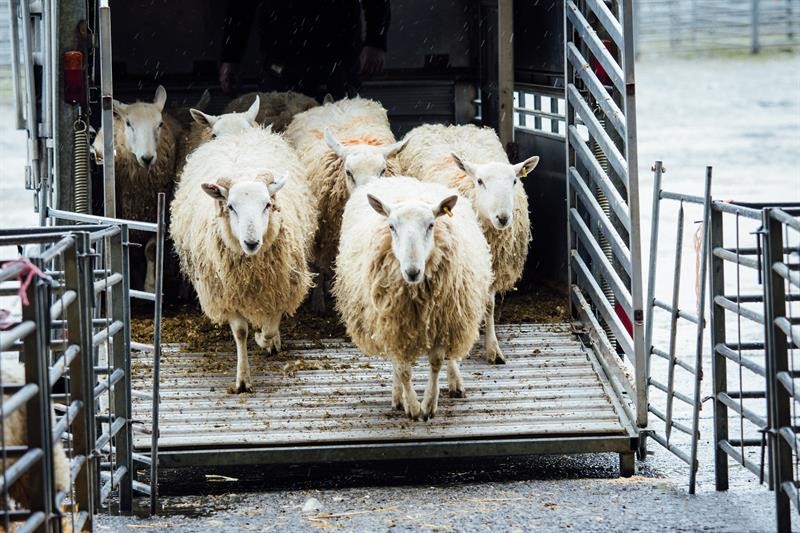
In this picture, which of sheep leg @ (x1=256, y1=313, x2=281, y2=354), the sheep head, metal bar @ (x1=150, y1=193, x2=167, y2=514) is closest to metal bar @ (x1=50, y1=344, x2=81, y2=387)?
metal bar @ (x1=150, y1=193, x2=167, y2=514)

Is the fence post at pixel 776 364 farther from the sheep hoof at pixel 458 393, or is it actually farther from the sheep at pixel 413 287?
the sheep hoof at pixel 458 393

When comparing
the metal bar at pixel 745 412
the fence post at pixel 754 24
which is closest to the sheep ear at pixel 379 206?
the metal bar at pixel 745 412

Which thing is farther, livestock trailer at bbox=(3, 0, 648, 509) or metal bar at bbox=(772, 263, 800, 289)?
A: livestock trailer at bbox=(3, 0, 648, 509)

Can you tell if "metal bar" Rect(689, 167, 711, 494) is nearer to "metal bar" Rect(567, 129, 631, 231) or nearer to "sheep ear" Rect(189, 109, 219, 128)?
"metal bar" Rect(567, 129, 631, 231)

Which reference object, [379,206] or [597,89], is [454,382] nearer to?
[379,206]

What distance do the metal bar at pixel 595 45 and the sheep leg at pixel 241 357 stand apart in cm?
271

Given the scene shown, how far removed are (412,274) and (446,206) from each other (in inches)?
20.8

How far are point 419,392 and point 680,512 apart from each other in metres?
2.02

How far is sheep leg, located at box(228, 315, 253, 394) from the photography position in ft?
23.6

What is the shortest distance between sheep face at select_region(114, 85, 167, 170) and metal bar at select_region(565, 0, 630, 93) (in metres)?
3.16

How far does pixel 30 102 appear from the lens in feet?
25.8

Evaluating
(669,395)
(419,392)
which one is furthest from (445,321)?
(669,395)

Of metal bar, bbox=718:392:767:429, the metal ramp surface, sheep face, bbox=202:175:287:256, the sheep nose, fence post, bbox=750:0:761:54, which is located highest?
fence post, bbox=750:0:761:54

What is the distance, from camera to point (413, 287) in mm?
6609
